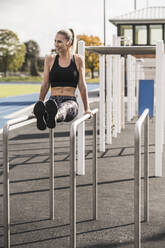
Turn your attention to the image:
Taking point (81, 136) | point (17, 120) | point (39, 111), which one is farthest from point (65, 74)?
point (81, 136)

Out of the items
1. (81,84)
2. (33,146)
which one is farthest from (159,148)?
(33,146)

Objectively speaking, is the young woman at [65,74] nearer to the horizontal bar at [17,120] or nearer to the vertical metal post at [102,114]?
the horizontal bar at [17,120]

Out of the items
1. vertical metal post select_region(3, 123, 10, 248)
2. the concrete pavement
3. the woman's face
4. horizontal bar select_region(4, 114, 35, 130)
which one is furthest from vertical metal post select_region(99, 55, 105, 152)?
vertical metal post select_region(3, 123, 10, 248)

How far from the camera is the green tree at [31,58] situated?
368 feet

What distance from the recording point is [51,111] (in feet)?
18.0

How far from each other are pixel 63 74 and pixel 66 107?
38cm

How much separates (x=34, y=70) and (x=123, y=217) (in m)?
107

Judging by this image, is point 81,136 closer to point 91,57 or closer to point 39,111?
point 39,111

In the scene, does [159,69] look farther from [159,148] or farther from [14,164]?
[14,164]

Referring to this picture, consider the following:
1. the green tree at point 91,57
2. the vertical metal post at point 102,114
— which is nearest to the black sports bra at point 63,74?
the vertical metal post at point 102,114

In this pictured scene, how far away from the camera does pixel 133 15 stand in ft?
156

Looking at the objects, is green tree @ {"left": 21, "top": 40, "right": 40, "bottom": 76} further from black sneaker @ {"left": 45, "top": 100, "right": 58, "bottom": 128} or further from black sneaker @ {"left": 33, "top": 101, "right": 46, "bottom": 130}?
black sneaker @ {"left": 33, "top": 101, "right": 46, "bottom": 130}

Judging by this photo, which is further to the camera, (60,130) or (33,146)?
(60,130)

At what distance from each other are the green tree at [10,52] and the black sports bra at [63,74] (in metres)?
106
